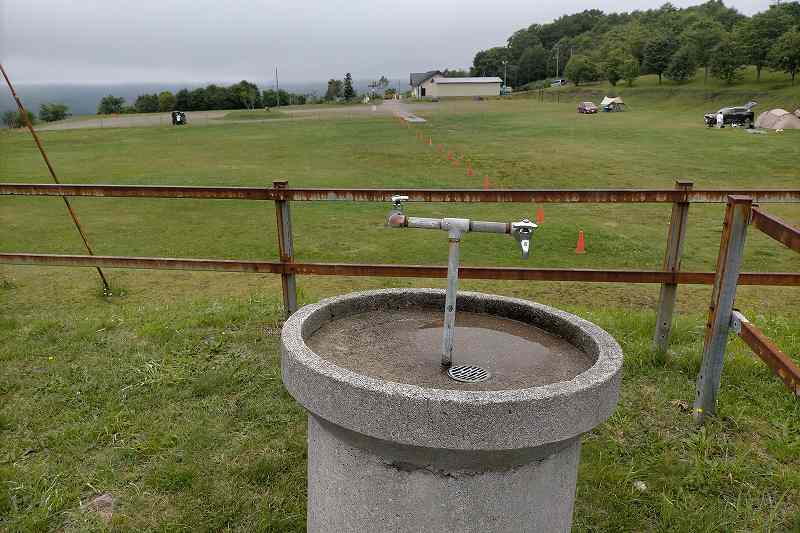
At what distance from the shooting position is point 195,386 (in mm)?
4043

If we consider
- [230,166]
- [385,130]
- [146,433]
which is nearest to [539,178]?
[230,166]

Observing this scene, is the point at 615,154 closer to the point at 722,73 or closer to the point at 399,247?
the point at 399,247

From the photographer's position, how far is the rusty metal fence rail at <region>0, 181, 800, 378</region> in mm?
3963

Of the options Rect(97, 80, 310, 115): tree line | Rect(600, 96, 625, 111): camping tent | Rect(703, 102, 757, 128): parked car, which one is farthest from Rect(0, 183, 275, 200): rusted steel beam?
Rect(97, 80, 310, 115): tree line

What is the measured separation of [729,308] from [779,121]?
116 ft

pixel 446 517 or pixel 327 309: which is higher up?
pixel 327 309

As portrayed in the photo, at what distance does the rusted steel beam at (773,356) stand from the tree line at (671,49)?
2353 inches

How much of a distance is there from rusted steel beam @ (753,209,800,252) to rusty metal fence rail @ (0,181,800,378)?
78 cm

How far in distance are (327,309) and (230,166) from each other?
18.0 meters

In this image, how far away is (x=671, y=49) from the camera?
76062 mm

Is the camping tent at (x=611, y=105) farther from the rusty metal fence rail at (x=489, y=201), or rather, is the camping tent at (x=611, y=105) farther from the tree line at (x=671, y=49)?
the rusty metal fence rail at (x=489, y=201)

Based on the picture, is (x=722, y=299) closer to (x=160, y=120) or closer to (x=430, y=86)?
(x=160, y=120)

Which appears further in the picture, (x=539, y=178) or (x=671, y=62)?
(x=671, y=62)

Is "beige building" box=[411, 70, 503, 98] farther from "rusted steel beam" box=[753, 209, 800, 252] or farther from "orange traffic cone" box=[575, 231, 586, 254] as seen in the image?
"rusted steel beam" box=[753, 209, 800, 252]
